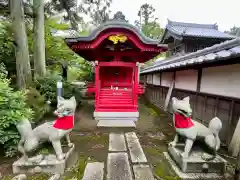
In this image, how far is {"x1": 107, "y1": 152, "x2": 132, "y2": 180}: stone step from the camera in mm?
2672

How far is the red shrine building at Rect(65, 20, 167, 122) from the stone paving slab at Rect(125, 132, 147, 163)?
1.87m

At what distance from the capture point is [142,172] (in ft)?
9.20

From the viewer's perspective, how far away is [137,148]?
3775mm

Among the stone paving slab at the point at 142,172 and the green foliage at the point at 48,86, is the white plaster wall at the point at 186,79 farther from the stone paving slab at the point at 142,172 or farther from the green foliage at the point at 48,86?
the green foliage at the point at 48,86

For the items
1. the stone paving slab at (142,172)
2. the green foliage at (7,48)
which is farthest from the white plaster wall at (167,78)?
the green foliage at (7,48)

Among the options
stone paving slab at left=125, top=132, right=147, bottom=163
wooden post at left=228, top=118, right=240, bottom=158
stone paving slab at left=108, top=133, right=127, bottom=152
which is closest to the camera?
stone paving slab at left=125, top=132, right=147, bottom=163

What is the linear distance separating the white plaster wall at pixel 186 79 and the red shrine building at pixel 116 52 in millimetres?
1418

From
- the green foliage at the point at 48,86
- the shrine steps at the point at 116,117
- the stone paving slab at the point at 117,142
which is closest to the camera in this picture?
the stone paving slab at the point at 117,142

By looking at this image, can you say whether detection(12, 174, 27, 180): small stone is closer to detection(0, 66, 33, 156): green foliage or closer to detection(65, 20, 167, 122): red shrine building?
detection(0, 66, 33, 156): green foliage

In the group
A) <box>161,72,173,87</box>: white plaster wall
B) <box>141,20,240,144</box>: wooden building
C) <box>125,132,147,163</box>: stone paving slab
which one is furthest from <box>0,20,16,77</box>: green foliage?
<box>161,72,173,87</box>: white plaster wall

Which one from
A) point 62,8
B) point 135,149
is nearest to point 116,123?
point 135,149

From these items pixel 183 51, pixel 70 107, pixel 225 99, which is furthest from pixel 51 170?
pixel 183 51

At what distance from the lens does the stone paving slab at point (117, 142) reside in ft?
12.5

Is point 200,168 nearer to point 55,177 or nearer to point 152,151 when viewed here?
point 152,151
